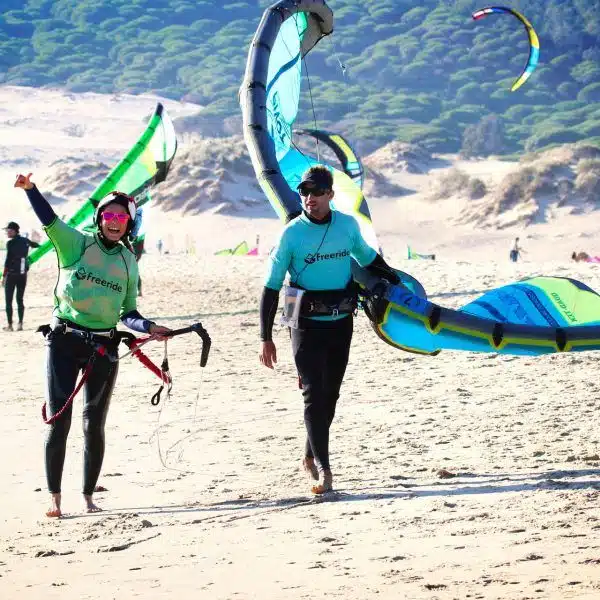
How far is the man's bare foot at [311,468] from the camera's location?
250 inches

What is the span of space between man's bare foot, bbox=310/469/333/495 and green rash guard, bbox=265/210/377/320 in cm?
75

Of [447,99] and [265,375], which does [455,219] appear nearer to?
[265,375]

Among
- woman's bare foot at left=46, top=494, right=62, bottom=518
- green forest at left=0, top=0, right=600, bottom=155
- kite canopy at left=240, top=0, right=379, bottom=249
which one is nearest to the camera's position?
woman's bare foot at left=46, top=494, right=62, bottom=518

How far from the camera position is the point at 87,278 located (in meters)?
5.99

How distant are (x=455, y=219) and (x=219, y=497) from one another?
161 ft

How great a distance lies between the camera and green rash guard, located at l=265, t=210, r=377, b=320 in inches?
241

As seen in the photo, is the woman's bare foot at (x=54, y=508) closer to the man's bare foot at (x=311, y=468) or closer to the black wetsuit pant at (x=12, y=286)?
the man's bare foot at (x=311, y=468)

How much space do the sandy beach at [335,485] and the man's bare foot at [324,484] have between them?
0.17 feet

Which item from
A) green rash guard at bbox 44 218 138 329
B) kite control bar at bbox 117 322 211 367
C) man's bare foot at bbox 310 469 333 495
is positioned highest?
green rash guard at bbox 44 218 138 329

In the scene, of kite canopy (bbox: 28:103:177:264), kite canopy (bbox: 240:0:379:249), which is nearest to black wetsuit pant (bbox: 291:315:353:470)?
kite canopy (bbox: 240:0:379:249)

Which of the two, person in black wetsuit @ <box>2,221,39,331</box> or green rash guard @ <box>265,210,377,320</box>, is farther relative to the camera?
person in black wetsuit @ <box>2,221,39,331</box>

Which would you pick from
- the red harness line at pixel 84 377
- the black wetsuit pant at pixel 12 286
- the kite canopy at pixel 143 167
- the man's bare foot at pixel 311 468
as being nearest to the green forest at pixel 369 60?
the kite canopy at pixel 143 167

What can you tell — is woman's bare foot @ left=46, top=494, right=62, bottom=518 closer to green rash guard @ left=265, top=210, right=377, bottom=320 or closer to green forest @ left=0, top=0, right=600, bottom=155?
green rash guard @ left=265, top=210, right=377, bottom=320

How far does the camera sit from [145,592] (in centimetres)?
456
